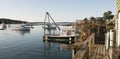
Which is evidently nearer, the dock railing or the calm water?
the dock railing

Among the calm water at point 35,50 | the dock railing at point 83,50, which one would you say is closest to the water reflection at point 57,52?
the calm water at point 35,50

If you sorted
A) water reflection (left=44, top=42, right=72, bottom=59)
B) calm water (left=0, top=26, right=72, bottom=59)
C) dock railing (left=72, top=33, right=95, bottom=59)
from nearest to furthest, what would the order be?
dock railing (left=72, top=33, right=95, bottom=59) < water reflection (left=44, top=42, right=72, bottom=59) < calm water (left=0, top=26, right=72, bottom=59)

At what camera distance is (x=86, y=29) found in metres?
30.8

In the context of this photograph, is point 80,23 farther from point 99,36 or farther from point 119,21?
point 119,21

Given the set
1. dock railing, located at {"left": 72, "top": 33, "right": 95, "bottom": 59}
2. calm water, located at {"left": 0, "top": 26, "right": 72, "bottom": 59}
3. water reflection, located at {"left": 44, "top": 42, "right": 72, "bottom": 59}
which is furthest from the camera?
calm water, located at {"left": 0, "top": 26, "right": 72, "bottom": 59}

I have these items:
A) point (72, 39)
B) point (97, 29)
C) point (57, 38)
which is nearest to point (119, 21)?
point (97, 29)

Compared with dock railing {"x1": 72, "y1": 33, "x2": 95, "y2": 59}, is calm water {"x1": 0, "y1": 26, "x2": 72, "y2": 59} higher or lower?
lower

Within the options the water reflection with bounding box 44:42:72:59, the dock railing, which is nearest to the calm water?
the water reflection with bounding box 44:42:72:59

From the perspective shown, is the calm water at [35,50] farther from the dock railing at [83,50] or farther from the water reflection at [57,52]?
the dock railing at [83,50]

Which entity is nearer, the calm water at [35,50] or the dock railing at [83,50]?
the dock railing at [83,50]

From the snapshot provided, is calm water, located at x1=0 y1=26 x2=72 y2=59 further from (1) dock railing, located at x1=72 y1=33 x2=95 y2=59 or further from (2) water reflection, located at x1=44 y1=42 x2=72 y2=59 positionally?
(1) dock railing, located at x1=72 y1=33 x2=95 y2=59

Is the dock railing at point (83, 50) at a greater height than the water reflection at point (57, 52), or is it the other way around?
the dock railing at point (83, 50)

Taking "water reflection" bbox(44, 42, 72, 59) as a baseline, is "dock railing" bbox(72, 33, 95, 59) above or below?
above

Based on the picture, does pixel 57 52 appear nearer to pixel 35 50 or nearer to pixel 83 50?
pixel 35 50
